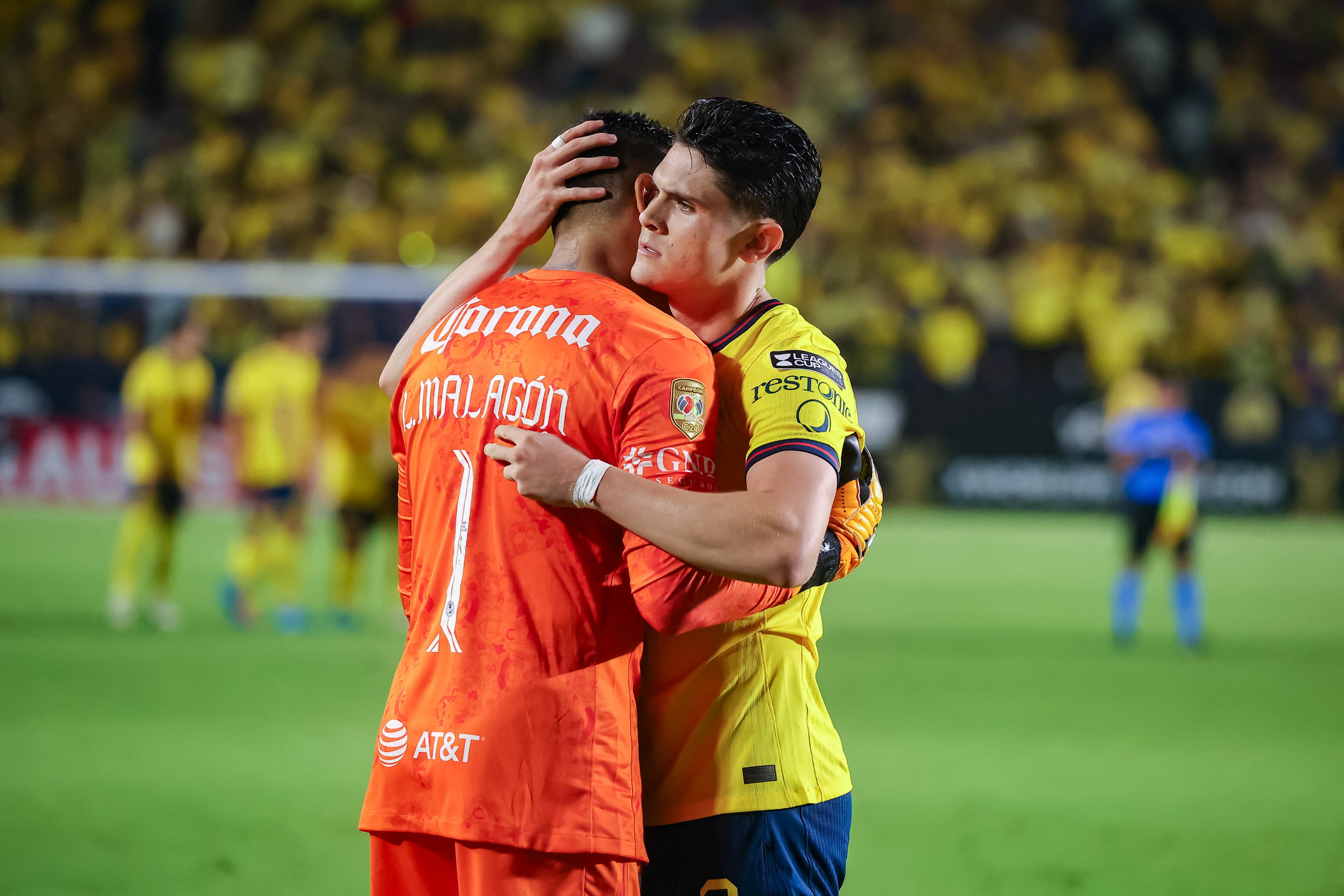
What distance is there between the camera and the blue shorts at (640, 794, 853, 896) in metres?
2.29

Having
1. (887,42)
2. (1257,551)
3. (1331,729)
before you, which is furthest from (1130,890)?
(887,42)

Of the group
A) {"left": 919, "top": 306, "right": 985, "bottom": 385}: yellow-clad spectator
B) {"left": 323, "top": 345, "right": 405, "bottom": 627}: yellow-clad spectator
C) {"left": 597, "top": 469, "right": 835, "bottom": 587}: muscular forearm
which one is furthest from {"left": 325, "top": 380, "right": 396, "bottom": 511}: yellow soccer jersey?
{"left": 919, "top": 306, "right": 985, "bottom": 385}: yellow-clad spectator

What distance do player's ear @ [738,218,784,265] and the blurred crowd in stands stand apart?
1525 centimetres

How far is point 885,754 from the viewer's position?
6941mm

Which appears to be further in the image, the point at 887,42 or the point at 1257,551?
the point at 887,42

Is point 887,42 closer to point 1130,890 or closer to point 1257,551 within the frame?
point 1257,551

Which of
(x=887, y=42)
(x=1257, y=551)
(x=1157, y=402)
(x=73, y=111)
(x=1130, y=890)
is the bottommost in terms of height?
(x=1130, y=890)

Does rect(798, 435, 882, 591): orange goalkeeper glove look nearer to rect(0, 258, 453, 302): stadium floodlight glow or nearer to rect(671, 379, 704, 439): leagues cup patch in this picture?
rect(671, 379, 704, 439): leagues cup patch

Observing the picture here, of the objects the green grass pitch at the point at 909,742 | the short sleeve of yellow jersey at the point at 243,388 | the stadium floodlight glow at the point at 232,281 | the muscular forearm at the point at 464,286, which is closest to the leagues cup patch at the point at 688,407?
the muscular forearm at the point at 464,286

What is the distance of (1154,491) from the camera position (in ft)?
35.1

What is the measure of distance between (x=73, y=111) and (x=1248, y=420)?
1829 centimetres

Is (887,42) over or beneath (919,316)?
over

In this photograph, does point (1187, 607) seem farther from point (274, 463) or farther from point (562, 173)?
point (562, 173)

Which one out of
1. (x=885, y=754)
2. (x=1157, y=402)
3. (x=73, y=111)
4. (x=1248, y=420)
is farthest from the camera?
(x=73, y=111)
